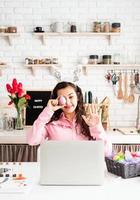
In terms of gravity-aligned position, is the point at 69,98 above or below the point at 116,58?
below

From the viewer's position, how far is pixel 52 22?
4.46 metres

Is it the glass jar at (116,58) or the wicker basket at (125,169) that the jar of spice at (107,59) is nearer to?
the glass jar at (116,58)

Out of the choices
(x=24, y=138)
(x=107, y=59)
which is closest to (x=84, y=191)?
(x=24, y=138)

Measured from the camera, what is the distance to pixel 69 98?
2713 millimetres

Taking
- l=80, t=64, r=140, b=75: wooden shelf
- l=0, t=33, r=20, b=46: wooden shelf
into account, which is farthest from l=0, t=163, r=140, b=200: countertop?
l=0, t=33, r=20, b=46: wooden shelf

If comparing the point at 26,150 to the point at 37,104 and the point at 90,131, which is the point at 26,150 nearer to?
the point at 37,104

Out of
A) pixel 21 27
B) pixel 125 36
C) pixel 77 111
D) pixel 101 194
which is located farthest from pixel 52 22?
pixel 101 194

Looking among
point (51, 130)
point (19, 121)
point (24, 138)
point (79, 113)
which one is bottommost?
point (24, 138)

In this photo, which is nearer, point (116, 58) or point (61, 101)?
point (61, 101)

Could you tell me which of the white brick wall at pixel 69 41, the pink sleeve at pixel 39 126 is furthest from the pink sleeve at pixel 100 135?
the white brick wall at pixel 69 41

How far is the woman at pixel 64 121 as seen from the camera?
2.67m

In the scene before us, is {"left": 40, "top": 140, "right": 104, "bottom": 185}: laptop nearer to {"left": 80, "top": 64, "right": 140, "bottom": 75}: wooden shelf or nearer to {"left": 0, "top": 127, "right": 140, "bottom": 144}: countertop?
{"left": 0, "top": 127, "right": 140, "bottom": 144}: countertop

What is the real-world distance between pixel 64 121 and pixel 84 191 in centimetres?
92

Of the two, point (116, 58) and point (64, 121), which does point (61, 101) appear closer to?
point (64, 121)
